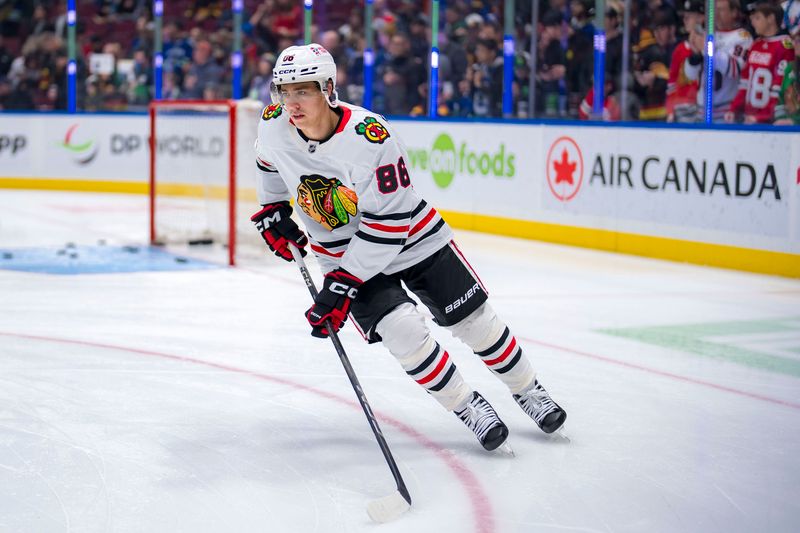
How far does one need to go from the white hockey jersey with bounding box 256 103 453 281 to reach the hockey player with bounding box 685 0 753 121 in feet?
14.4

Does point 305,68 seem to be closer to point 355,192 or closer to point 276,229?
point 355,192

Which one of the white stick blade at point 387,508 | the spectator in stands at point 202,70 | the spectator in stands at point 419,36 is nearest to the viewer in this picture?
the white stick blade at point 387,508

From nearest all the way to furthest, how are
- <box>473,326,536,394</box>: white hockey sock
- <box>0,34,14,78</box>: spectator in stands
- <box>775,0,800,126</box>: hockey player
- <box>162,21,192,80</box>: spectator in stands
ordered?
<box>473,326,536,394</box>: white hockey sock < <box>775,0,800,126</box>: hockey player < <box>162,21,192,80</box>: spectator in stands < <box>0,34,14,78</box>: spectator in stands

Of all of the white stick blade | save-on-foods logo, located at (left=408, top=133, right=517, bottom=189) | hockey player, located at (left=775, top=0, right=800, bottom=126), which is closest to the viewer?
the white stick blade

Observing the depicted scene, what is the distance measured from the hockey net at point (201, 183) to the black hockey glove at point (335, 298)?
15.2 ft

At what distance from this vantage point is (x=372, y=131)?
2926mm

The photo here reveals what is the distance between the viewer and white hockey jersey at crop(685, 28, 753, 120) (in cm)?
694

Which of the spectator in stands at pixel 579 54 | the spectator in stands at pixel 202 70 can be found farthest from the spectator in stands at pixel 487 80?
the spectator in stands at pixel 202 70

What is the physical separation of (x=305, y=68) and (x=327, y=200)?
1.19ft

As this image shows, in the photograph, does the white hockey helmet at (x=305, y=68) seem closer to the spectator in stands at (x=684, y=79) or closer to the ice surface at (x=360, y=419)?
the ice surface at (x=360, y=419)

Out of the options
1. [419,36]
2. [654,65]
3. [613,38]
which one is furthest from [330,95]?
[419,36]

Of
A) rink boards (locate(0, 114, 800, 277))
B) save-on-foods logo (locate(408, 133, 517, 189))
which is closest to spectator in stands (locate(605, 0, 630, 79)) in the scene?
rink boards (locate(0, 114, 800, 277))

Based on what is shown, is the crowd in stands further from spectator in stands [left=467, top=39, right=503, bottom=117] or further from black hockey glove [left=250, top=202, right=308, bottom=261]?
black hockey glove [left=250, top=202, right=308, bottom=261]

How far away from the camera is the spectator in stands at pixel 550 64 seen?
8.35 meters
